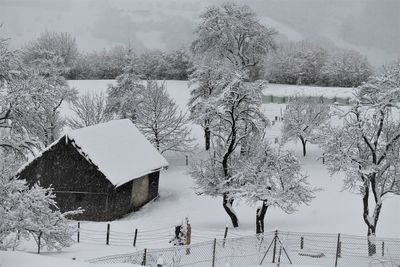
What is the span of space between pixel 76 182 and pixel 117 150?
3.31m

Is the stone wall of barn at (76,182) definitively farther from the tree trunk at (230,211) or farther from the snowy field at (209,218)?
the tree trunk at (230,211)

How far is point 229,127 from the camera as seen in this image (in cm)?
2923

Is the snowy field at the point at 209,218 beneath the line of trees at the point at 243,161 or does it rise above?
beneath

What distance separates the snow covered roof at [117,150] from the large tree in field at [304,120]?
480 inches

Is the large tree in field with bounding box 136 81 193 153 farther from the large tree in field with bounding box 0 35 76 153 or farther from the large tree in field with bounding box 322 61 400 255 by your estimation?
the large tree in field with bounding box 0 35 76 153

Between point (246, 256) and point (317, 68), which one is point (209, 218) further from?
point (317, 68)

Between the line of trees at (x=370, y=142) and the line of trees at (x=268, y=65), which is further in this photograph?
the line of trees at (x=268, y=65)

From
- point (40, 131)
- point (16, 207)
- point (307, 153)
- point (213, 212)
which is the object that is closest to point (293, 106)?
point (307, 153)

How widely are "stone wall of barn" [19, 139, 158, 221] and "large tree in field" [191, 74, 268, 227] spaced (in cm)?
541

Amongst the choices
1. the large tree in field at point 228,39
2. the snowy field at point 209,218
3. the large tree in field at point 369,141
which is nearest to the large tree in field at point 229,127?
the snowy field at point 209,218

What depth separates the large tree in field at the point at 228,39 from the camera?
143 feet

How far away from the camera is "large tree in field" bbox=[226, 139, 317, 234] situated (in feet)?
81.7

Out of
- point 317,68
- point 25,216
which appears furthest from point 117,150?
point 317,68

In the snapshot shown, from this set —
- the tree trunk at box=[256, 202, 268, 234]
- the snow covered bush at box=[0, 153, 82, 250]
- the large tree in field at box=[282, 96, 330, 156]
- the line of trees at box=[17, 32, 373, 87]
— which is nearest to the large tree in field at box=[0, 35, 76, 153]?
the snow covered bush at box=[0, 153, 82, 250]
